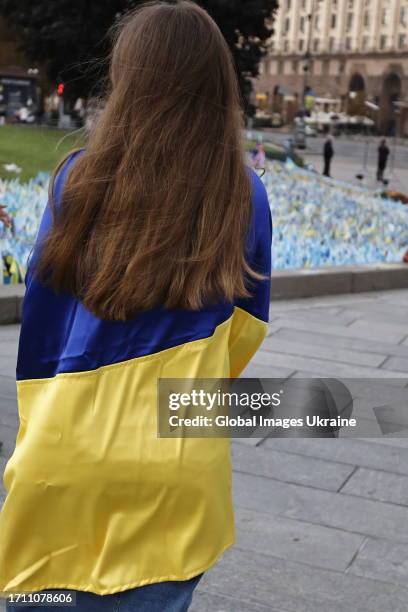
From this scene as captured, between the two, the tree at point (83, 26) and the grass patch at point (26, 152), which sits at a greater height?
the tree at point (83, 26)

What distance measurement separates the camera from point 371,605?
3.70m

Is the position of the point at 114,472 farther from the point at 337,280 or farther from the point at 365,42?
the point at 365,42

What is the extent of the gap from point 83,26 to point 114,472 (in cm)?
3778

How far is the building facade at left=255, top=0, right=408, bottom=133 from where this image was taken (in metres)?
102

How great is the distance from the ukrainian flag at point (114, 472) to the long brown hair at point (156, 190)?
0.19 feet

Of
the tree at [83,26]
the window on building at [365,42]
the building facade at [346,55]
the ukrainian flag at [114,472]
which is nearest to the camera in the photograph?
the ukrainian flag at [114,472]

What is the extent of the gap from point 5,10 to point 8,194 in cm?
2979

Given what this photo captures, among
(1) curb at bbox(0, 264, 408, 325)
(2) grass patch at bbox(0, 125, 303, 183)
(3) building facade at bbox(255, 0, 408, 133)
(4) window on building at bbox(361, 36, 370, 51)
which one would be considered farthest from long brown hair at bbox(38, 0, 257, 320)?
(4) window on building at bbox(361, 36, 370, 51)

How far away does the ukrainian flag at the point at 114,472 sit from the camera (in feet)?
5.94

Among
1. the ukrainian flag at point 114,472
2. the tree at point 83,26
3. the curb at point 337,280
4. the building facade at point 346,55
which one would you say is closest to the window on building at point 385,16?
the building facade at point 346,55

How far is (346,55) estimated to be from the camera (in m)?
109

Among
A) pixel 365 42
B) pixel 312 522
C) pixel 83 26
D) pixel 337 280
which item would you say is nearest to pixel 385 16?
pixel 365 42

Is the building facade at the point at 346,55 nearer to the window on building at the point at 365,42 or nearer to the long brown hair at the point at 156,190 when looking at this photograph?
the window on building at the point at 365,42

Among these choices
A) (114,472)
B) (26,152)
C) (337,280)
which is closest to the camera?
(114,472)
